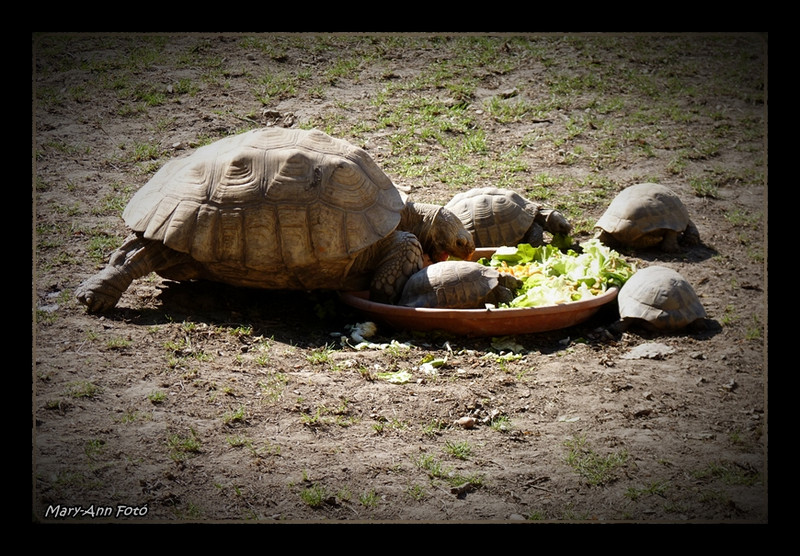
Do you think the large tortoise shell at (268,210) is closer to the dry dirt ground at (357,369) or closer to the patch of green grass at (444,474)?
the dry dirt ground at (357,369)

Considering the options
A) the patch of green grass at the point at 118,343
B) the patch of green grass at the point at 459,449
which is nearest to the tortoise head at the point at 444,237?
the patch of green grass at the point at 118,343

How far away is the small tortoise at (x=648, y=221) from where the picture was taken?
8750 millimetres

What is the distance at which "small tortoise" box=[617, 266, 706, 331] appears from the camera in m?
6.95

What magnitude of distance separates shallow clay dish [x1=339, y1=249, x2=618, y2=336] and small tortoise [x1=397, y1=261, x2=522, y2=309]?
0.16m

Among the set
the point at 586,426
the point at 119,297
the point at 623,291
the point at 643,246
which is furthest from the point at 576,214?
the point at 119,297

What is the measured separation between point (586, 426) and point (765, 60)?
2.45 meters

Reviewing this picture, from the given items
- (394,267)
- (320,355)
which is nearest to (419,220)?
(394,267)

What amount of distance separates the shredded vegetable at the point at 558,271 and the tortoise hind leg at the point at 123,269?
2.96 m

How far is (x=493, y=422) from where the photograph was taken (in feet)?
18.6

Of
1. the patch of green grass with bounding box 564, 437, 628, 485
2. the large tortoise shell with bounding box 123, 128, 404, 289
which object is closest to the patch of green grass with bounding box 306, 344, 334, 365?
the large tortoise shell with bounding box 123, 128, 404, 289

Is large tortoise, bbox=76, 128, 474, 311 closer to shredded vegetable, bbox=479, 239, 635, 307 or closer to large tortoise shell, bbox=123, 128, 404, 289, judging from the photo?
large tortoise shell, bbox=123, 128, 404, 289

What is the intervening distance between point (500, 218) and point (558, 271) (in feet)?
3.40

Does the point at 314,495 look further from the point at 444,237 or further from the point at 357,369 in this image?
the point at 444,237

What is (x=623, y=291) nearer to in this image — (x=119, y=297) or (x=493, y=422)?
(x=493, y=422)
